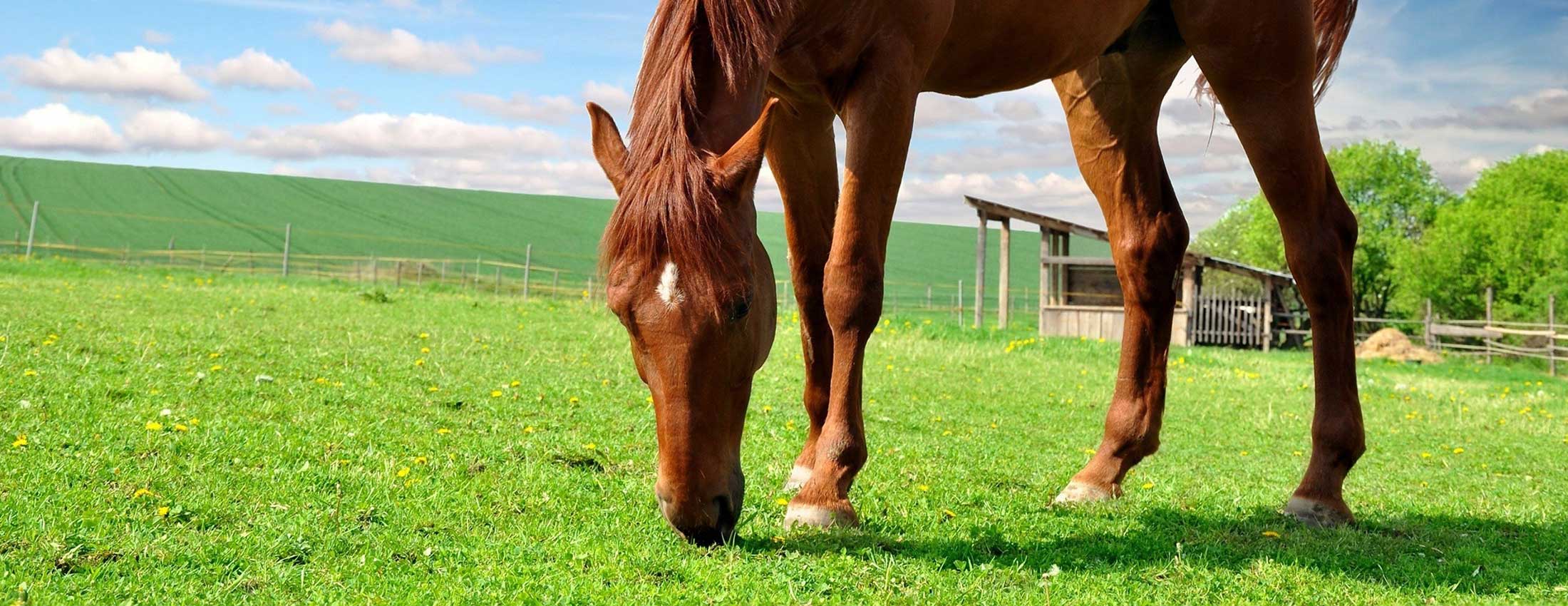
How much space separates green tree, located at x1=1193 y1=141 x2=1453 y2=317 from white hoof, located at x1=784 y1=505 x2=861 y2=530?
51.3 meters

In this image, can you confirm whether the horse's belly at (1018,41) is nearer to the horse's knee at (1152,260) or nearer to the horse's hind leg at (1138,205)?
the horse's hind leg at (1138,205)

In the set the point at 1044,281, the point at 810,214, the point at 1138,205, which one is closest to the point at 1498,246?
the point at 1044,281

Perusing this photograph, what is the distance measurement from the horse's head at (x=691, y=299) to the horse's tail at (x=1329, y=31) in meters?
3.93

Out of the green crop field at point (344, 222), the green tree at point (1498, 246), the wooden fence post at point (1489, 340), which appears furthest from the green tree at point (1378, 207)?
the wooden fence post at point (1489, 340)

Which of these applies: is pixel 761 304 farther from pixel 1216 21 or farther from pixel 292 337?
pixel 292 337

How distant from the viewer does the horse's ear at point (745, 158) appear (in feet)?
9.24

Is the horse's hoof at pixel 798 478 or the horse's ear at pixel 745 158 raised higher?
the horse's ear at pixel 745 158

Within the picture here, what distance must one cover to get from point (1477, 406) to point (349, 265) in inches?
1368

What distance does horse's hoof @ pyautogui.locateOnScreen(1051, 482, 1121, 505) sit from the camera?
179 inches

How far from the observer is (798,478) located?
4.32m

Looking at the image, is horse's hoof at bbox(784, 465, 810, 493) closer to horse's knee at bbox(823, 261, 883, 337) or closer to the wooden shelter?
horse's knee at bbox(823, 261, 883, 337)

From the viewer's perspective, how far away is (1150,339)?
4.95 meters

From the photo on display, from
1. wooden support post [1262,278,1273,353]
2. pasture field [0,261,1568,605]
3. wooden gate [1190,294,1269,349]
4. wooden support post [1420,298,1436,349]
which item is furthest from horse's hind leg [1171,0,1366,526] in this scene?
wooden support post [1420,298,1436,349]

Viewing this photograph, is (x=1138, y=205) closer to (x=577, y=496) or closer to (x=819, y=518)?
(x=819, y=518)
